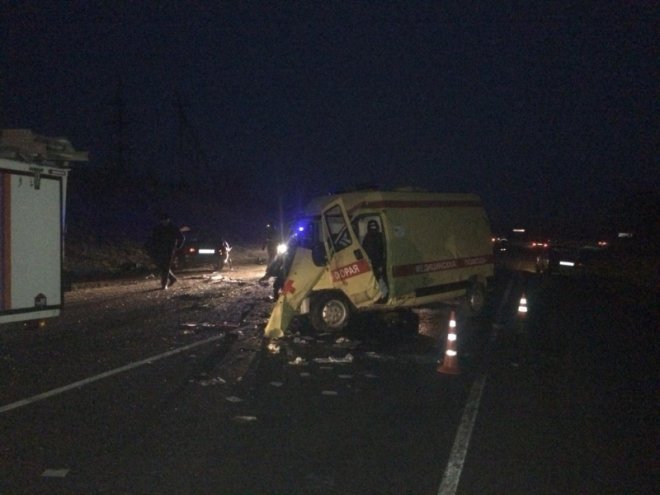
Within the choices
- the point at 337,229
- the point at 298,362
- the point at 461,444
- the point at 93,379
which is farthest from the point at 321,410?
the point at 337,229

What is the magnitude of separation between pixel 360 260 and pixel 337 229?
895mm

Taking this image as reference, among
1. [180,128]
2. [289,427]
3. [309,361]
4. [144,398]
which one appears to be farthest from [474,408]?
[180,128]

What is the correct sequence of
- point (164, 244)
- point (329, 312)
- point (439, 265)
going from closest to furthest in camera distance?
1. point (329, 312)
2. point (439, 265)
3. point (164, 244)

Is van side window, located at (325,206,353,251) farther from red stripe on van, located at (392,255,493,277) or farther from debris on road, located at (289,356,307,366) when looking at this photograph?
debris on road, located at (289,356,307,366)

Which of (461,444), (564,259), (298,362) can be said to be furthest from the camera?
(564,259)

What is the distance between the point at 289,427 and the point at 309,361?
3042mm

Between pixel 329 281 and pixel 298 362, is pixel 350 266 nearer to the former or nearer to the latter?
pixel 329 281

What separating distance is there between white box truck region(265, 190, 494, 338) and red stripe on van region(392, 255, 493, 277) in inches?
0.8

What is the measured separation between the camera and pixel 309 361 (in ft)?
30.5

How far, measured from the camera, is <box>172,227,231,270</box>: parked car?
78.6 feet

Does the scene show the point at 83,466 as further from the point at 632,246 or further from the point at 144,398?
the point at 632,246

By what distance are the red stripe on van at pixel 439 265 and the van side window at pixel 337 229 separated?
110 centimetres

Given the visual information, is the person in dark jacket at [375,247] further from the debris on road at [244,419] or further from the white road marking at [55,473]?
the white road marking at [55,473]

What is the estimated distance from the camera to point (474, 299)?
14977 millimetres
